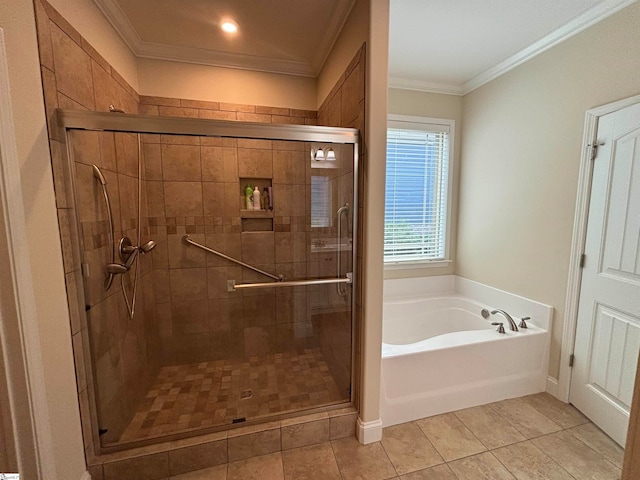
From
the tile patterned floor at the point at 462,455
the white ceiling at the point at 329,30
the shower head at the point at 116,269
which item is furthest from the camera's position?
the white ceiling at the point at 329,30

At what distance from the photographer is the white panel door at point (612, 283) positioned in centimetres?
156

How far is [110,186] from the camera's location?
161 centimetres

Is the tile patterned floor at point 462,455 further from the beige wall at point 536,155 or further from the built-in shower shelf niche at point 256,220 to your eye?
the built-in shower shelf niche at point 256,220

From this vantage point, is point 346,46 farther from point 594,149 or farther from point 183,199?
point 594,149

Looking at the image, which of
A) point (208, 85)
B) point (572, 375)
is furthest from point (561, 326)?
point (208, 85)

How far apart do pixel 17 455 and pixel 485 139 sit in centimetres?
366

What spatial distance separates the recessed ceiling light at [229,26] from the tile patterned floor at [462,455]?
9.07 ft

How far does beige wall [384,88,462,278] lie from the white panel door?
1.20m

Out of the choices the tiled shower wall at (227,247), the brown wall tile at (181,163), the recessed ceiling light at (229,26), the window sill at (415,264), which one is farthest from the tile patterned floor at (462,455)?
the recessed ceiling light at (229,26)

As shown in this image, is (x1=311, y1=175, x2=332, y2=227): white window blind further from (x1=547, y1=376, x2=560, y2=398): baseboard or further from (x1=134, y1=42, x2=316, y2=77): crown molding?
(x1=547, y1=376, x2=560, y2=398): baseboard

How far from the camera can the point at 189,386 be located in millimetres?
1960

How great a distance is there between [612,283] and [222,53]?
3.26m

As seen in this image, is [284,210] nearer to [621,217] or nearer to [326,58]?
[326,58]

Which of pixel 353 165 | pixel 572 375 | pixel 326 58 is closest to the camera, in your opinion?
pixel 353 165
